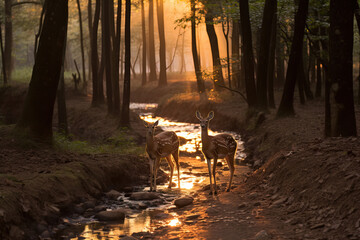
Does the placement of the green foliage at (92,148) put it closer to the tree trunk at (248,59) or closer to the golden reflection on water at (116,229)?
the golden reflection on water at (116,229)

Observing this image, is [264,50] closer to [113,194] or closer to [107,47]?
[107,47]

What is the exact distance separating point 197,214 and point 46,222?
3237 millimetres

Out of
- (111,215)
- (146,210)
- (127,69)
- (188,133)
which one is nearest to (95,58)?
(127,69)

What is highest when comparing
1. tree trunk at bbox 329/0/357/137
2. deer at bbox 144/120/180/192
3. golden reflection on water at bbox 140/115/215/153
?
tree trunk at bbox 329/0/357/137

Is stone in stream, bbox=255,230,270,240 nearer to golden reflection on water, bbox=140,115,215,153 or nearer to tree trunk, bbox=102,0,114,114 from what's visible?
golden reflection on water, bbox=140,115,215,153

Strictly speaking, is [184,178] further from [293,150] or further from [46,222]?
[46,222]

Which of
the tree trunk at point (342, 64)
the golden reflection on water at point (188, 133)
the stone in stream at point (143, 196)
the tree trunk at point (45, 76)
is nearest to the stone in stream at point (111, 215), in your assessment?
the stone in stream at point (143, 196)

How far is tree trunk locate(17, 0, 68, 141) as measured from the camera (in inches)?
599

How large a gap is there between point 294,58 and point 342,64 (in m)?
8.02

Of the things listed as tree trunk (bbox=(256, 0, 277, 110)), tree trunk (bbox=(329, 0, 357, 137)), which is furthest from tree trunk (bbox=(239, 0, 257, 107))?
tree trunk (bbox=(329, 0, 357, 137))

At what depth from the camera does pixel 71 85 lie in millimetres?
42500

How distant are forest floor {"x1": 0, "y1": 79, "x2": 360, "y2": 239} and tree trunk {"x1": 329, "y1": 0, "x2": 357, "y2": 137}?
2.39 feet

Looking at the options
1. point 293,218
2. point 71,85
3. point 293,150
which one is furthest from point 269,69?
point 71,85

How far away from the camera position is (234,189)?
43.0ft
